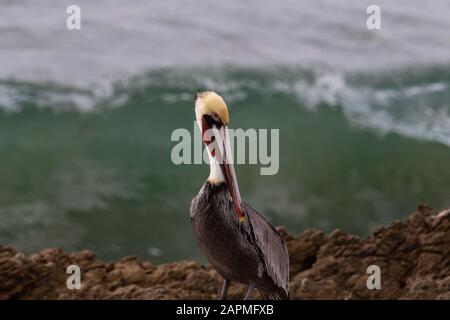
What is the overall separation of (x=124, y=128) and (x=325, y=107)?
3.91 feet

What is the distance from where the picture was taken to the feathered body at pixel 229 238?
Answer: 1955 mm

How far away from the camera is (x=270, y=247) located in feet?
6.91

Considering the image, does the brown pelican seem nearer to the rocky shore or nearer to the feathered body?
the feathered body

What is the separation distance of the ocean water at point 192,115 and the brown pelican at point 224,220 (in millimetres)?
1691

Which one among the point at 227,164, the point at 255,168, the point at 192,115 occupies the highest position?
the point at 192,115

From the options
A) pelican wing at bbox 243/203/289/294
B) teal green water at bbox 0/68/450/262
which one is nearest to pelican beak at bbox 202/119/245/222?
pelican wing at bbox 243/203/289/294

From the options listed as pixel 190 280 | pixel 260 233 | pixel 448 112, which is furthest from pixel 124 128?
pixel 260 233

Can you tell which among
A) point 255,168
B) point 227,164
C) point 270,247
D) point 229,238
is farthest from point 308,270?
point 227,164

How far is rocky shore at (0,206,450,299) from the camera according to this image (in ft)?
9.65

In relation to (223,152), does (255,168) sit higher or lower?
higher

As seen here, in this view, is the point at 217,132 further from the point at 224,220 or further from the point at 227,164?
the point at 224,220

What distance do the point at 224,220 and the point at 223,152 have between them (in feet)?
0.64

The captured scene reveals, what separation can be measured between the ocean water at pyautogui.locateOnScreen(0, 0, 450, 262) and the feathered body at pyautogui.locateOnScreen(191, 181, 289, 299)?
1.69 metres

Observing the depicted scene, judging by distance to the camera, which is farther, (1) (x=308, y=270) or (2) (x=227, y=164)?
(1) (x=308, y=270)
